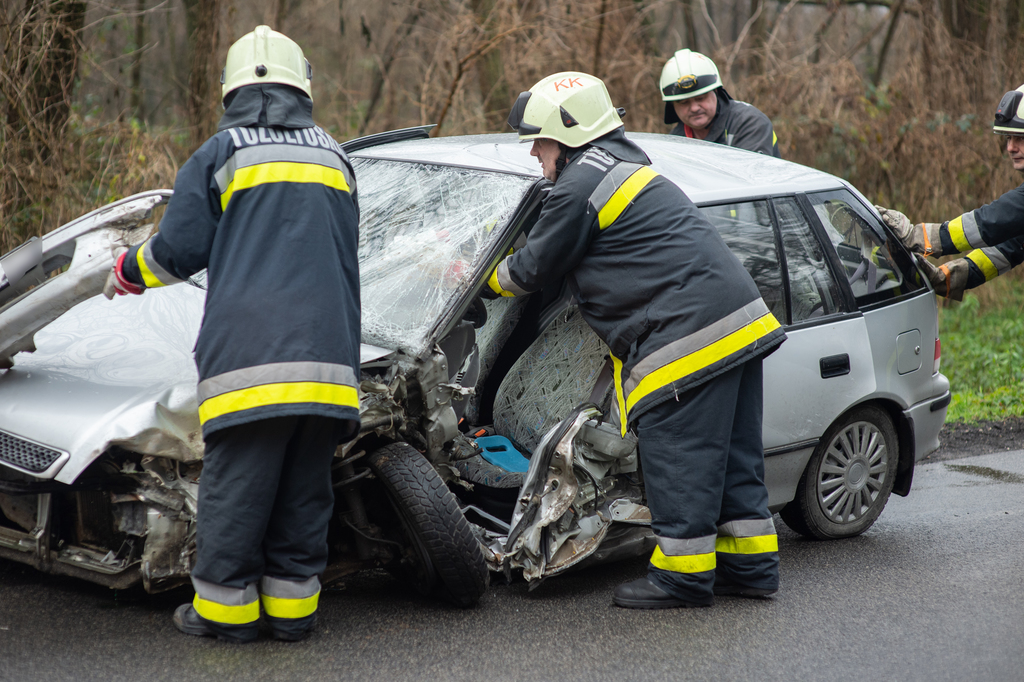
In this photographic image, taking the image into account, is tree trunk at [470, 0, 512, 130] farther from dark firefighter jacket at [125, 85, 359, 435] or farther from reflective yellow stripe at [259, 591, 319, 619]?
reflective yellow stripe at [259, 591, 319, 619]

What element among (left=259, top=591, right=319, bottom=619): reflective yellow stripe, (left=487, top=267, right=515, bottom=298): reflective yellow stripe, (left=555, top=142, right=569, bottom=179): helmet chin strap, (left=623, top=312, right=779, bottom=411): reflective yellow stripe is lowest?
(left=259, top=591, right=319, bottom=619): reflective yellow stripe

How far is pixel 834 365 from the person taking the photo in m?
4.09

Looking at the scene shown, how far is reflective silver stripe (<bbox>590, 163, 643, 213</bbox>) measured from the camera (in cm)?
352

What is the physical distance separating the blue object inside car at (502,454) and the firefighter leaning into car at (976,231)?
2.09 metres

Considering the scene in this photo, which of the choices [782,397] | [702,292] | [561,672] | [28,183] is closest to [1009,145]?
[782,397]

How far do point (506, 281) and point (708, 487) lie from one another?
1.05 m

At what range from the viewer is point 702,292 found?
11.5ft

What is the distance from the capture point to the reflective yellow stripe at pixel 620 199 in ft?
11.6

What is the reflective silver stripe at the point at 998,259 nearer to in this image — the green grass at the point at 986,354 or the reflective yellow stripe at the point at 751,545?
the green grass at the point at 986,354

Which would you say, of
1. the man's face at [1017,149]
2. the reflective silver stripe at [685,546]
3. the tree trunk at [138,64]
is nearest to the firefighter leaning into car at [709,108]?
the man's face at [1017,149]

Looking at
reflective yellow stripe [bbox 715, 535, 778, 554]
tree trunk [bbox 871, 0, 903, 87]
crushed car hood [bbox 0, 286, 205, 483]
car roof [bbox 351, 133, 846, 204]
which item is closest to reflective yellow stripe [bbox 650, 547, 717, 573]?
reflective yellow stripe [bbox 715, 535, 778, 554]

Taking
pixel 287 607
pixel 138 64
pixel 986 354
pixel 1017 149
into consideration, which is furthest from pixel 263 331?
pixel 138 64

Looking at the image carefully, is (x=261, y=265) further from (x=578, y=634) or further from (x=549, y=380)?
(x=578, y=634)

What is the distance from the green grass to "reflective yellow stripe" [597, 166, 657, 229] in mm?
4009
